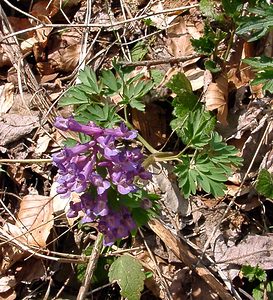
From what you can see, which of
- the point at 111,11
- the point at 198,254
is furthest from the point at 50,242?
the point at 111,11

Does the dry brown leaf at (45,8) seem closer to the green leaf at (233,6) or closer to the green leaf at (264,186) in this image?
the green leaf at (233,6)

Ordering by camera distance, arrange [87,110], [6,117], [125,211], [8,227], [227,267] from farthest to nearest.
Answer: [6,117] → [8,227] → [227,267] → [87,110] → [125,211]

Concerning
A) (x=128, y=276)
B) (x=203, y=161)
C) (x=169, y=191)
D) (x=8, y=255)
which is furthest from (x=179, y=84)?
(x=8, y=255)

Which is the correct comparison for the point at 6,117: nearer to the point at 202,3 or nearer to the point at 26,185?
the point at 26,185

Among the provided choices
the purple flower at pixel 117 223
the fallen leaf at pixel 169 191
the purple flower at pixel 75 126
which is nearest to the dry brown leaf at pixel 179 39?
the fallen leaf at pixel 169 191

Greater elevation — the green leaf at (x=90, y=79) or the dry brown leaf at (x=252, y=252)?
the green leaf at (x=90, y=79)

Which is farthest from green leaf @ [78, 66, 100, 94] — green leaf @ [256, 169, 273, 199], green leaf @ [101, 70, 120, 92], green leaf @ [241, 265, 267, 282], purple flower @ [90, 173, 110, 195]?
green leaf @ [241, 265, 267, 282]
